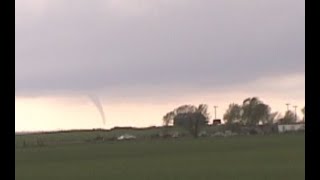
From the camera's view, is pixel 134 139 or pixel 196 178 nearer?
pixel 196 178

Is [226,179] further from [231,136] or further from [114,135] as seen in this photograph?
[114,135]

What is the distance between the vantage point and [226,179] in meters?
11.8
